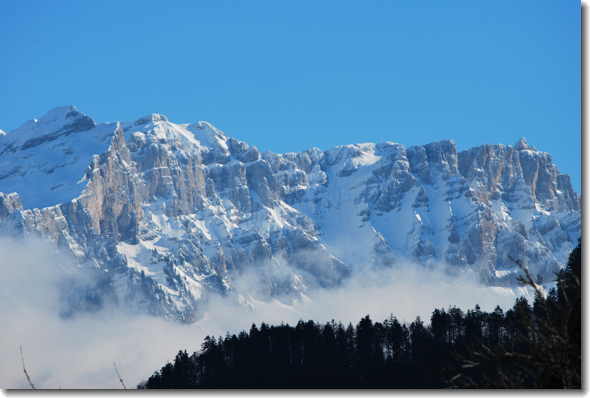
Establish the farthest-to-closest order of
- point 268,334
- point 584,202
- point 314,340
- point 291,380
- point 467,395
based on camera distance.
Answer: point 268,334
point 314,340
point 291,380
point 584,202
point 467,395

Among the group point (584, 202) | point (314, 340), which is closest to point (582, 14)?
point (584, 202)

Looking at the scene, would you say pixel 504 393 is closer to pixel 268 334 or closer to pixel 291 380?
pixel 291 380

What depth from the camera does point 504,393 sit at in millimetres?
18484

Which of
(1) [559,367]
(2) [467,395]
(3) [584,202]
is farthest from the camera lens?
(3) [584,202]

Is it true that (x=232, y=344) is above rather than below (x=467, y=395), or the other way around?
above

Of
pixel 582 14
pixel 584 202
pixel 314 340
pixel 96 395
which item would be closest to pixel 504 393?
pixel 584 202

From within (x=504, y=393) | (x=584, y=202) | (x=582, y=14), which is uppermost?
(x=582, y=14)

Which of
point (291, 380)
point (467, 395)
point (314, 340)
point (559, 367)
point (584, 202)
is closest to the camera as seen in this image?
point (559, 367)

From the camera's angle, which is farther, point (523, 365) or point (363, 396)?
point (363, 396)

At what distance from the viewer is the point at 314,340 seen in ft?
246

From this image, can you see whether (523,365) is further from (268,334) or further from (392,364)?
(268,334)

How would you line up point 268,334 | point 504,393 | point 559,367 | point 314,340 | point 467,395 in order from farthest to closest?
point 268,334
point 314,340
point 467,395
point 504,393
point 559,367

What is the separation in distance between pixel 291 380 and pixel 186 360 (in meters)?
15.5

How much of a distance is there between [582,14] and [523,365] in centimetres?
894
